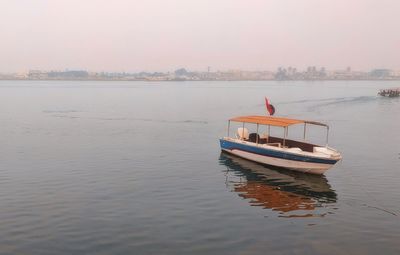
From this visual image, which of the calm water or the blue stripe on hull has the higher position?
the blue stripe on hull

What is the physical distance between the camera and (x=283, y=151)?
38.5 m

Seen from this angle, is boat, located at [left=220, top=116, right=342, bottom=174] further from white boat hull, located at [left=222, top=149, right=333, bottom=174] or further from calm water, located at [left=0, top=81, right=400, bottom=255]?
calm water, located at [left=0, top=81, right=400, bottom=255]

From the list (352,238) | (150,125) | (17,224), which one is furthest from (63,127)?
(352,238)

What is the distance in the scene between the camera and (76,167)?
39.8m

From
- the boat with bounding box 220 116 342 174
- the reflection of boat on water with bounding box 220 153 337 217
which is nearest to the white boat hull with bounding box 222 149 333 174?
the boat with bounding box 220 116 342 174

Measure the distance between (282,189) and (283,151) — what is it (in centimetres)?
574

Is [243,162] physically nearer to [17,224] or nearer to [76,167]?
[76,167]

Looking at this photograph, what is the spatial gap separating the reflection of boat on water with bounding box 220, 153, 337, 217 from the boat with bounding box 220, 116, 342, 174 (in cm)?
88

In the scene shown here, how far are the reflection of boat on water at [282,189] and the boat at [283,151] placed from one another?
2.88 feet

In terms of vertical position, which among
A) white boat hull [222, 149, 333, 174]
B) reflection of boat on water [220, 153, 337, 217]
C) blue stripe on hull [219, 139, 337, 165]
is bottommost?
reflection of boat on water [220, 153, 337, 217]

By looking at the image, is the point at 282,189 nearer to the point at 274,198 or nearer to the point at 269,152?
the point at 274,198

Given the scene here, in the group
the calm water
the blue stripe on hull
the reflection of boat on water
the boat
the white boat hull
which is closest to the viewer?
the calm water

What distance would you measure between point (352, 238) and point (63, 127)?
59.4 meters

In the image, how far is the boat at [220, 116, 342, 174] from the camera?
3666 cm
